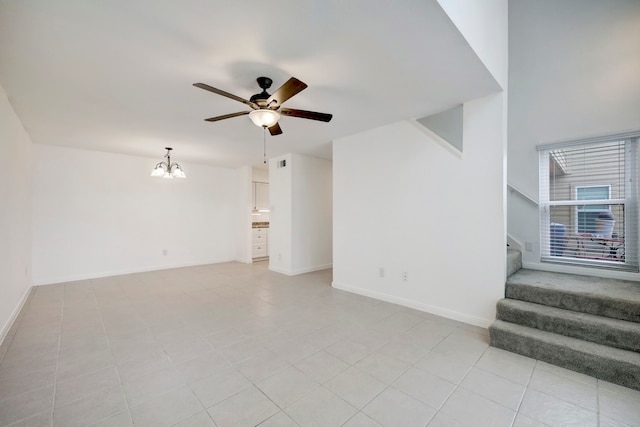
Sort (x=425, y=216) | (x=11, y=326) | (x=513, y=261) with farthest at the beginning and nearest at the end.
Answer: (x=425, y=216)
(x=513, y=261)
(x=11, y=326)

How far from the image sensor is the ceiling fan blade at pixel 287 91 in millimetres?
1987

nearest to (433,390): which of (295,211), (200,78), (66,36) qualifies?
(200,78)

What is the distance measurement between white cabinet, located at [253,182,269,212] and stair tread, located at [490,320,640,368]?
622cm

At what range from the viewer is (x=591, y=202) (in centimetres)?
308

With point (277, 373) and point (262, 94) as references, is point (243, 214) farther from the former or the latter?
point (277, 373)

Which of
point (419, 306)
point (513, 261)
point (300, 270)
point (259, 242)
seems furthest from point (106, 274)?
point (513, 261)

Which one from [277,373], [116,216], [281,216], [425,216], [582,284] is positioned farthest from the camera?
[281,216]

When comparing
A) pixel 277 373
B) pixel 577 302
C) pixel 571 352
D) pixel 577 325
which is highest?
pixel 577 302

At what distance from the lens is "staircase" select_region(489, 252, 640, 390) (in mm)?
1986

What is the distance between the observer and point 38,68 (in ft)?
7.32

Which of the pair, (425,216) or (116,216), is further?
(116,216)

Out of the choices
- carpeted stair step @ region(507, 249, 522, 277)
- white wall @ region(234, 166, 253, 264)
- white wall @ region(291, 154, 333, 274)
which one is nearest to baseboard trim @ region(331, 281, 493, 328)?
carpeted stair step @ region(507, 249, 522, 277)

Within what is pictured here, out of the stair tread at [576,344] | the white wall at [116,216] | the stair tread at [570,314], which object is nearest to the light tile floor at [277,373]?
the stair tread at [576,344]

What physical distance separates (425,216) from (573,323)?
5.43 ft
